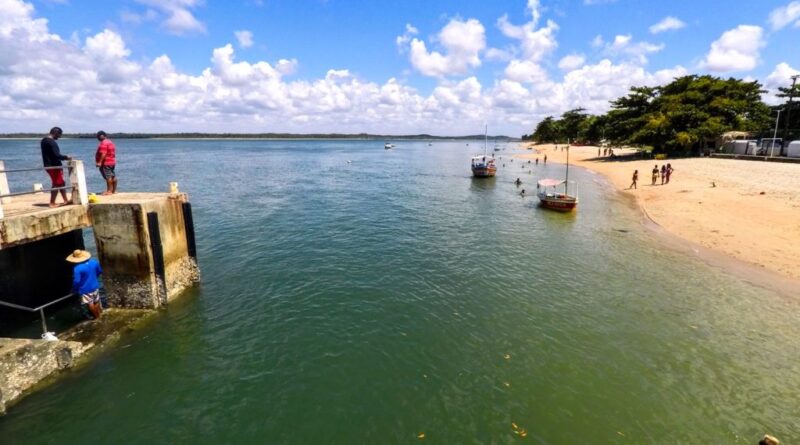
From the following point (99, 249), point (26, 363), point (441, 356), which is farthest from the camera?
point (99, 249)

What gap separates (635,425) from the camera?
1068cm

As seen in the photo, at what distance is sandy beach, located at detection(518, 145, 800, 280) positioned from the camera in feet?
78.7

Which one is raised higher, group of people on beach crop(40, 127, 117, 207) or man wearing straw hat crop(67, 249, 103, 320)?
group of people on beach crop(40, 127, 117, 207)

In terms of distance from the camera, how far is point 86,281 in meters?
14.2

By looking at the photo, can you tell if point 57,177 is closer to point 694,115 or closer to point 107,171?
point 107,171

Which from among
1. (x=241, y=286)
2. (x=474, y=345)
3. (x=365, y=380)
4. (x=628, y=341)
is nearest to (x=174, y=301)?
(x=241, y=286)

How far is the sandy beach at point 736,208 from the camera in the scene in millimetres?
24000

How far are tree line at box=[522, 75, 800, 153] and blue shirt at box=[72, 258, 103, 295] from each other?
68.8 meters

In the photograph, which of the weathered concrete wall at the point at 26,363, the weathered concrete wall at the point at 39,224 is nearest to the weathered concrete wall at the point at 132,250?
the weathered concrete wall at the point at 39,224

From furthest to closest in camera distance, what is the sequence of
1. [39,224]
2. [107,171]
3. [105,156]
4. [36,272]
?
1. [107,171]
2. [105,156]
3. [36,272]
4. [39,224]

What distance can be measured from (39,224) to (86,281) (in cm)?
253

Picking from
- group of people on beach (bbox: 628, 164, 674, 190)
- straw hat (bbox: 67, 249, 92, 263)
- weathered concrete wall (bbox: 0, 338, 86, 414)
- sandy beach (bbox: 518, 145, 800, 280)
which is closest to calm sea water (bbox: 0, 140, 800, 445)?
weathered concrete wall (bbox: 0, 338, 86, 414)

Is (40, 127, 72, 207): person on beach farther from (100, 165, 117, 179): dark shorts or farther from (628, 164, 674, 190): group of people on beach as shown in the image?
(628, 164, 674, 190): group of people on beach

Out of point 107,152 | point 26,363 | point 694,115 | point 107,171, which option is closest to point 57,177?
point 107,171
